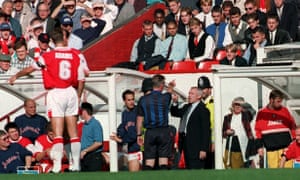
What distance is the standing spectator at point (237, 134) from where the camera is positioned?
628 inches

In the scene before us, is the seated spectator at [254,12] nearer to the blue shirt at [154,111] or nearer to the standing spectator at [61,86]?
the blue shirt at [154,111]

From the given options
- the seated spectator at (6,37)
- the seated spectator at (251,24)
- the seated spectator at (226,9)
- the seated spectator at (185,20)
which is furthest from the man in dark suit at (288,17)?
the seated spectator at (6,37)

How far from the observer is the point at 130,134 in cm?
1633

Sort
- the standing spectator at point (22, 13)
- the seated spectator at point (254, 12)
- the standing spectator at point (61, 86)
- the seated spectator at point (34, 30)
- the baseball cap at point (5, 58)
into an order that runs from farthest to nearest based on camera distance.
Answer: the standing spectator at point (22, 13) → the seated spectator at point (34, 30) → the seated spectator at point (254, 12) → the baseball cap at point (5, 58) → the standing spectator at point (61, 86)

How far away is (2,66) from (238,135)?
3732 mm

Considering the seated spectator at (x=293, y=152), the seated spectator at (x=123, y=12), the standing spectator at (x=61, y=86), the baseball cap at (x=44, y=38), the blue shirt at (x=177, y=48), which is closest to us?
the standing spectator at (x=61, y=86)

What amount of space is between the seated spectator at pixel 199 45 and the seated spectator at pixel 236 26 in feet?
1.14

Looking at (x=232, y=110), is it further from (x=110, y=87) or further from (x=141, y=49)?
(x=141, y=49)

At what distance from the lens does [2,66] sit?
18.2m

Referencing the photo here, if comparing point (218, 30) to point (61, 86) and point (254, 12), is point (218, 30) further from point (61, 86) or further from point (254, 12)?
point (61, 86)

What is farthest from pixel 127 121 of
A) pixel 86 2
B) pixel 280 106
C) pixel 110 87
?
pixel 86 2

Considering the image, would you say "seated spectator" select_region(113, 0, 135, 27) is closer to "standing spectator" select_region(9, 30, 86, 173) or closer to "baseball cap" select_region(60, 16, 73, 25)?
"baseball cap" select_region(60, 16, 73, 25)

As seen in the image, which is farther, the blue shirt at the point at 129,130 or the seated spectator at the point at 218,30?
the seated spectator at the point at 218,30

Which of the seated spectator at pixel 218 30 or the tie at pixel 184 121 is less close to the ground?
the seated spectator at pixel 218 30
